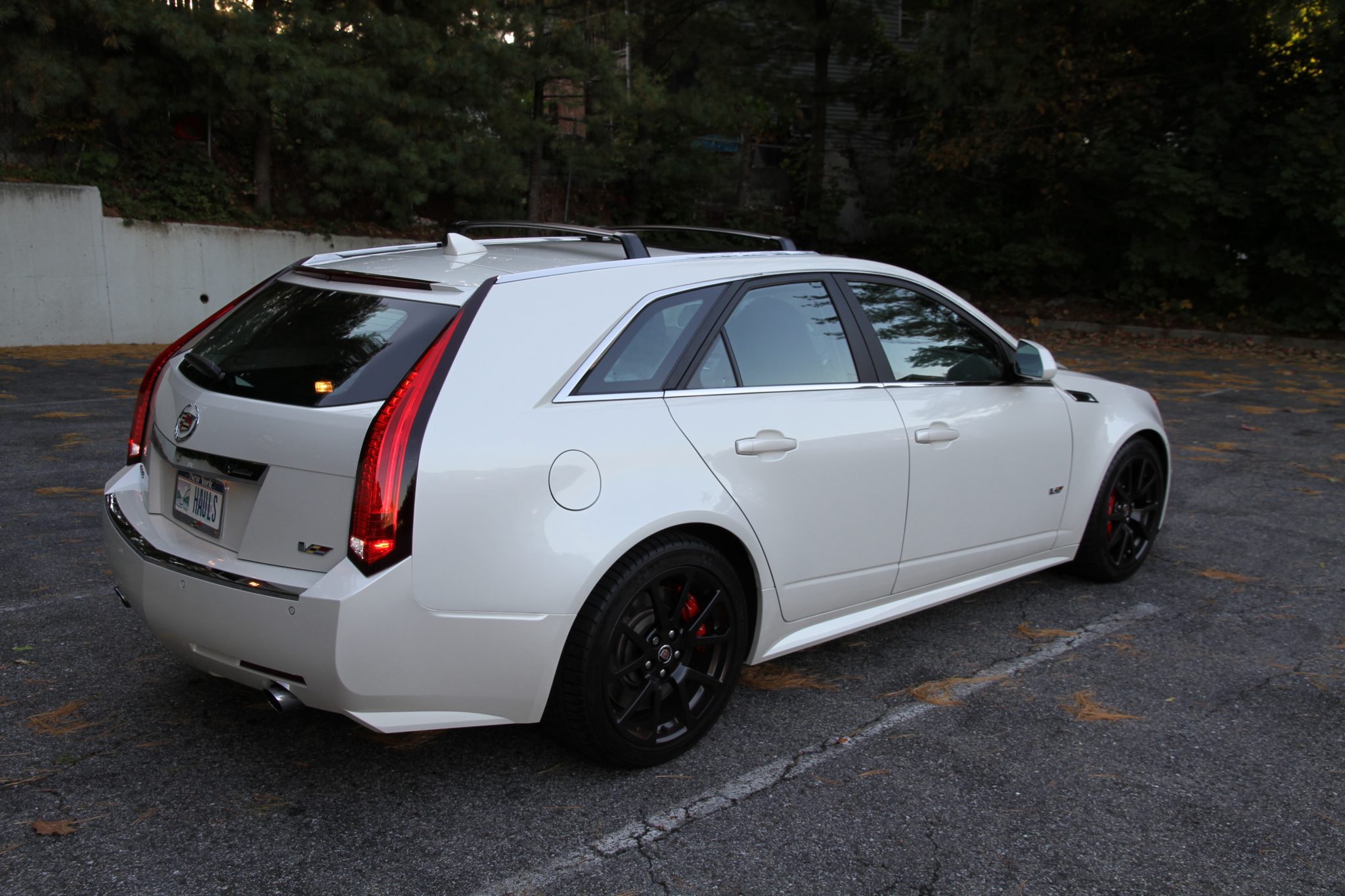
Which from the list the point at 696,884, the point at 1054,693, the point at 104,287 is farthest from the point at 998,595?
the point at 104,287

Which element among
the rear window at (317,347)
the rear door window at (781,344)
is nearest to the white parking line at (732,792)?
the rear door window at (781,344)

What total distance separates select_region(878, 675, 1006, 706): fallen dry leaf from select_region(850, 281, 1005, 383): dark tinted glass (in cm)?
117

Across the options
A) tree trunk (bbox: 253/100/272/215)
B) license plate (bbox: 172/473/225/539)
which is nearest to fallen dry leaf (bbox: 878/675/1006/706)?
license plate (bbox: 172/473/225/539)

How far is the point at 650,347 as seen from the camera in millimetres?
3428

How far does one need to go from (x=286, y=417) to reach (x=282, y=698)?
774 mm

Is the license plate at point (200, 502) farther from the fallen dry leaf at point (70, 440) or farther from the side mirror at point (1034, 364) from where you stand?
the fallen dry leaf at point (70, 440)

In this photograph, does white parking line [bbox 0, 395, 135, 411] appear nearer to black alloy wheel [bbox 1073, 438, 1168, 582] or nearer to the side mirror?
the side mirror

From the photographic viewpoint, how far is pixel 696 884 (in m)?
2.76

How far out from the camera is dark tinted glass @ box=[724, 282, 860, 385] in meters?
3.69

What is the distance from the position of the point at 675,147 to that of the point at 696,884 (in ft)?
64.6

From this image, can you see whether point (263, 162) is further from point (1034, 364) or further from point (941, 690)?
point (941, 690)

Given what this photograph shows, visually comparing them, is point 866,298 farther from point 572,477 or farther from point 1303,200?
point 1303,200

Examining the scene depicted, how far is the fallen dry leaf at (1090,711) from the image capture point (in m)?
3.79

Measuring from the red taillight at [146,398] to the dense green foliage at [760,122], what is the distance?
11671 millimetres
